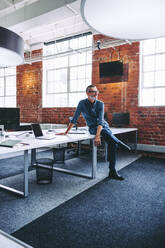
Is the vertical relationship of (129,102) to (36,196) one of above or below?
above

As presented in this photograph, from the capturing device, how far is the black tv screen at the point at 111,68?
513 centimetres

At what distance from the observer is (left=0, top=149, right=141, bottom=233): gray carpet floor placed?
194cm

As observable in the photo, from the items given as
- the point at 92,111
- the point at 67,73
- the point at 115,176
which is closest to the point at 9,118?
the point at 92,111

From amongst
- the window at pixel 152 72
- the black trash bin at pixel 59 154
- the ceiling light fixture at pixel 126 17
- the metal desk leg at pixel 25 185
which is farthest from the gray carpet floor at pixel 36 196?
the window at pixel 152 72

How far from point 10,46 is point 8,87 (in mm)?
6614

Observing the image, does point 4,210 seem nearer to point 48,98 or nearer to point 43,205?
point 43,205

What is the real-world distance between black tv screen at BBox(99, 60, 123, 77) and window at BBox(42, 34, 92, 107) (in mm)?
893

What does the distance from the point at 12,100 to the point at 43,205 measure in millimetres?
6497

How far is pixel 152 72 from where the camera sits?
5.14m

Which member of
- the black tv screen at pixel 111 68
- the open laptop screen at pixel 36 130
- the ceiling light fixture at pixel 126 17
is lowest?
the open laptop screen at pixel 36 130

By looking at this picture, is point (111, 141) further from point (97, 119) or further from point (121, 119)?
point (121, 119)

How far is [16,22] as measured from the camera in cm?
466

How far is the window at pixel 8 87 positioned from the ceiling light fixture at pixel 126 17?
706 centimetres

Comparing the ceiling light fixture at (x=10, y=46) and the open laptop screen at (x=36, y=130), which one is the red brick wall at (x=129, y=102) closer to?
the open laptop screen at (x=36, y=130)
